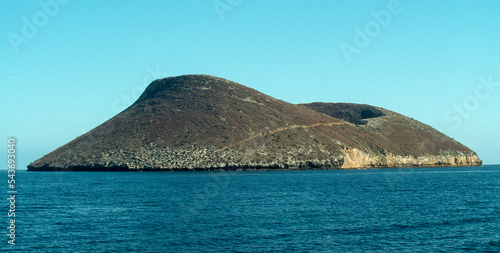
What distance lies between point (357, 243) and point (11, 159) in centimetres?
3054

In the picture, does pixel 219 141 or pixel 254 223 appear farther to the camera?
pixel 219 141

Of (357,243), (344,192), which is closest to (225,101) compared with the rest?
(344,192)

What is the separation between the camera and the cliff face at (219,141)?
479ft

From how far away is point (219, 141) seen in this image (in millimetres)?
154625

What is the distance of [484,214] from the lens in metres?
49.3

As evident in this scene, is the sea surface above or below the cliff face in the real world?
below

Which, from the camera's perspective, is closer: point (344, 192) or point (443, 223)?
point (443, 223)

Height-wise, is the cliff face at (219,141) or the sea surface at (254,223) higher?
the cliff face at (219,141)

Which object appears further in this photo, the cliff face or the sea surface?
the cliff face

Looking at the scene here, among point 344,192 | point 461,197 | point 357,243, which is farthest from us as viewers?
point 344,192

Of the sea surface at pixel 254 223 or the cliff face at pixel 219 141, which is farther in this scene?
the cliff face at pixel 219 141

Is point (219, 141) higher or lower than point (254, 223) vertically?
higher

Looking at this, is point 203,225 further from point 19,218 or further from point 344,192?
point 344,192

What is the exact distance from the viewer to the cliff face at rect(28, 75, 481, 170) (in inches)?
5748
